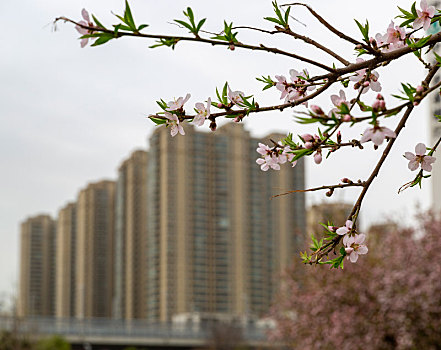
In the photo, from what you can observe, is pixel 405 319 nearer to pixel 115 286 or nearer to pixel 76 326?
pixel 76 326

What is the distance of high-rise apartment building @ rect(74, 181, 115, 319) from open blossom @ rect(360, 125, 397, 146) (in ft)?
234

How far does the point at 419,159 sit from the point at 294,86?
475 millimetres

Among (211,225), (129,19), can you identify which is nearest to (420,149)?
(129,19)

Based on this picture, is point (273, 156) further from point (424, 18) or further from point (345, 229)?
point (424, 18)

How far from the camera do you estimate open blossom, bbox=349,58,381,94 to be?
97.8 inches

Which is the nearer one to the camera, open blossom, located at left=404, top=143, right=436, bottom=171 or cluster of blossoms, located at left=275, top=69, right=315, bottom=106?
open blossom, located at left=404, top=143, right=436, bottom=171

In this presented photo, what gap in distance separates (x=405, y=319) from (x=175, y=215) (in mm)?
48097

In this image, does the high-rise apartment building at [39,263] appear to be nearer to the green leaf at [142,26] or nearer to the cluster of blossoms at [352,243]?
the cluster of blossoms at [352,243]

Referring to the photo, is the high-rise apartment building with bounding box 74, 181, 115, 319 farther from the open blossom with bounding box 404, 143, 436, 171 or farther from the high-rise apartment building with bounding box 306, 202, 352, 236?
the open blossom with bounding box 404, 143, 436, 171

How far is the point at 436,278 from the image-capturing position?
12.0 metres

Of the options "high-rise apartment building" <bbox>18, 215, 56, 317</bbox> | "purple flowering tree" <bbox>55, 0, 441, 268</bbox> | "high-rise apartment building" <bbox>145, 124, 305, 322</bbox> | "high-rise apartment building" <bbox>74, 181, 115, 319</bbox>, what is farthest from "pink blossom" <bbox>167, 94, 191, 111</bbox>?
"high-rise apartment building" <bbox>18, 215, 56, 317</bbox>

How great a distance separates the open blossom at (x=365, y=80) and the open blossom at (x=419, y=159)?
0.82 feet

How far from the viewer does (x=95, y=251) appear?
238 feet

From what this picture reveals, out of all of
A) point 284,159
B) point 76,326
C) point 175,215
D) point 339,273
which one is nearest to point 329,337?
point 339,273
